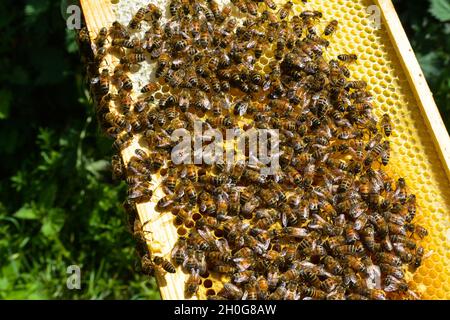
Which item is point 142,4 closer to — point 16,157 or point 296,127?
point 296,127

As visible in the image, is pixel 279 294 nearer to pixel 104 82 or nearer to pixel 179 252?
pixel 179 252

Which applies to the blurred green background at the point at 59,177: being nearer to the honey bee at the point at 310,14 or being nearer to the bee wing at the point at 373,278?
the honey bee at the point at 310,14

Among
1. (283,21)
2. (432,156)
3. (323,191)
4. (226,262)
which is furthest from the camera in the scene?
(283,21)

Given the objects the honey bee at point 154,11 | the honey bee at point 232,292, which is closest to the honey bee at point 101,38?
the honey bee at point 154,11

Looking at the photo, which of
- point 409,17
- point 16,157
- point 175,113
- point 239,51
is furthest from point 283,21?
point 16,157

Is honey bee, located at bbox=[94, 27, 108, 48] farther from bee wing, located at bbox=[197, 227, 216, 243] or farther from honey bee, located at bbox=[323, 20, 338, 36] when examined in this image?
honey bee, located at bbox=[323, 20, 338, 36]

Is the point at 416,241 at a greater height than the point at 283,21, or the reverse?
the point at 283,21
